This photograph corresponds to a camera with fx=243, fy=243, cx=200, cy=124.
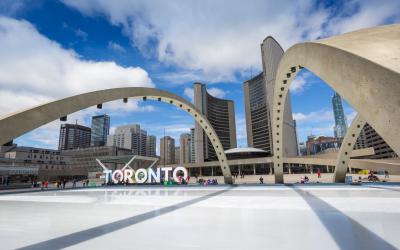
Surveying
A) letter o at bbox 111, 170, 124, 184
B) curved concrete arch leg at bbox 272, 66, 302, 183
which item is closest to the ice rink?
curved concrete arch leg at bbox 272, 66, 302, 183

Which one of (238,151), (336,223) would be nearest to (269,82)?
(238,151)

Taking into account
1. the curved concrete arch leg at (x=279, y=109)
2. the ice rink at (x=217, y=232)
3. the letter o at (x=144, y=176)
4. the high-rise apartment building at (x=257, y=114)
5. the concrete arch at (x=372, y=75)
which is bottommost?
the ice rink at (x=217, y=232)

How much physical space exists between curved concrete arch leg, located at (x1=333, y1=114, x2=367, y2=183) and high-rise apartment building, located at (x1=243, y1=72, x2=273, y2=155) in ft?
433

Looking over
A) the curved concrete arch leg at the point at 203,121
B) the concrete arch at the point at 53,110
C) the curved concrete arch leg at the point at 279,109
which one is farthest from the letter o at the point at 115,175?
the curved concrete arch leg at the point at 279,109

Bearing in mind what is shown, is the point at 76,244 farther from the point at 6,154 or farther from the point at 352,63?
the point at 6,154

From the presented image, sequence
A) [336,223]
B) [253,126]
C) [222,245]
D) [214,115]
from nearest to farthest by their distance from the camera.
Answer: [222,245] → [336,223] → [253,126] → [214,115]

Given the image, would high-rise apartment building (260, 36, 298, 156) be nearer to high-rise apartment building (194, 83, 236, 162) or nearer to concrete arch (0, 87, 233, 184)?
high-rise apartment building (194, 83, 236, 162)

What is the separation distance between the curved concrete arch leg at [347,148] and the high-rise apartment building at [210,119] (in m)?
138

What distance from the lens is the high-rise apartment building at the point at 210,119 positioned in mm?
175875

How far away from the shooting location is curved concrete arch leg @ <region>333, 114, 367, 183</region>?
2638cm

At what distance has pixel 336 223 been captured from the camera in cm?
710

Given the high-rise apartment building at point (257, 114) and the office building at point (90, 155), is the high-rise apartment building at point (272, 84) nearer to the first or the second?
the high-rise apartment building at point (257, 114)

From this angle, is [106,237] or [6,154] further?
[6,154]

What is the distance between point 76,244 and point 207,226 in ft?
11.3
